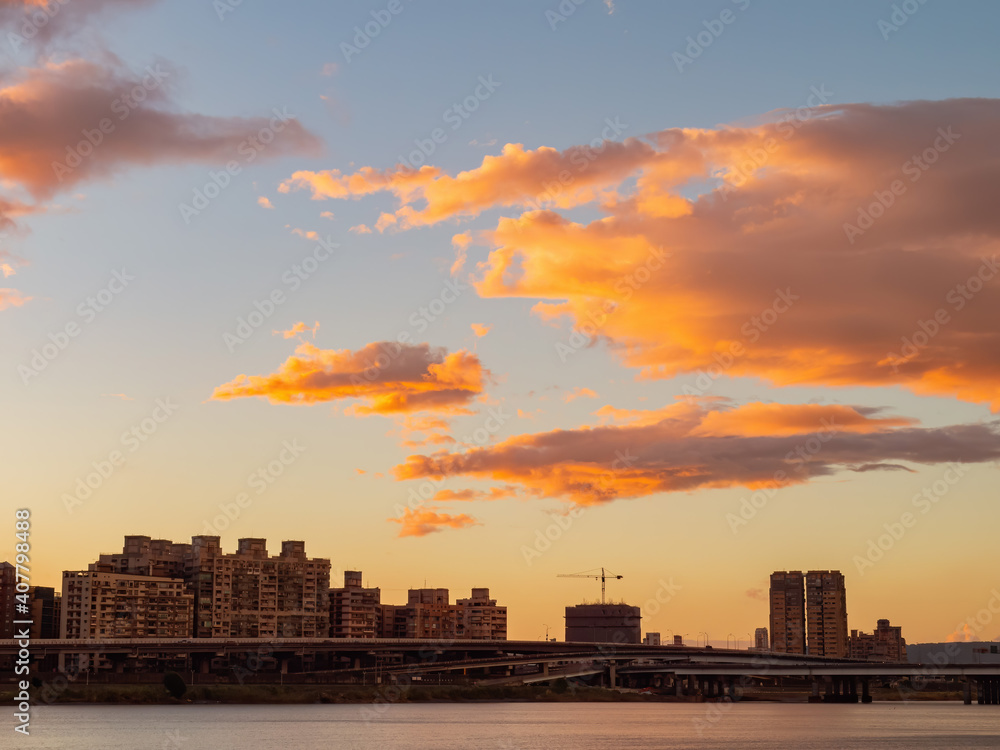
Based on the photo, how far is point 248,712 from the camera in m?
158

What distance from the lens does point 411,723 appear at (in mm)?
138125

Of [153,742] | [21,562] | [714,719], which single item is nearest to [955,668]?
[714,719]

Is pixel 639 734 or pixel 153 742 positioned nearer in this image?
pixel 153 742

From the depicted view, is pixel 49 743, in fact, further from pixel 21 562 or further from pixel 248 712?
pixel 248 712

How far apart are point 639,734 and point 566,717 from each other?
36.5 meters

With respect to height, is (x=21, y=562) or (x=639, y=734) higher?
(x=21, y=562)

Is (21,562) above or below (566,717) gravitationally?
above

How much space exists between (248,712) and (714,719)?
58318mm

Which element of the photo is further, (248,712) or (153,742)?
(248,712)

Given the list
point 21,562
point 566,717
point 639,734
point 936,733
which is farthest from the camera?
point 566,717

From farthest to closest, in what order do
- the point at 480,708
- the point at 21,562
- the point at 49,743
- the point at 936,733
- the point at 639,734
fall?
the point at 480,708
the point at 936,733
the point at 639,734
the point at 49,743
the point at 21,562

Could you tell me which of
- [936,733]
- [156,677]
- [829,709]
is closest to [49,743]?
[936,733]

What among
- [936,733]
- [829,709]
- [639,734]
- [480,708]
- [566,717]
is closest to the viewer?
[639,734]

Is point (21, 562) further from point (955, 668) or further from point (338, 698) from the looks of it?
point (955, 668)
